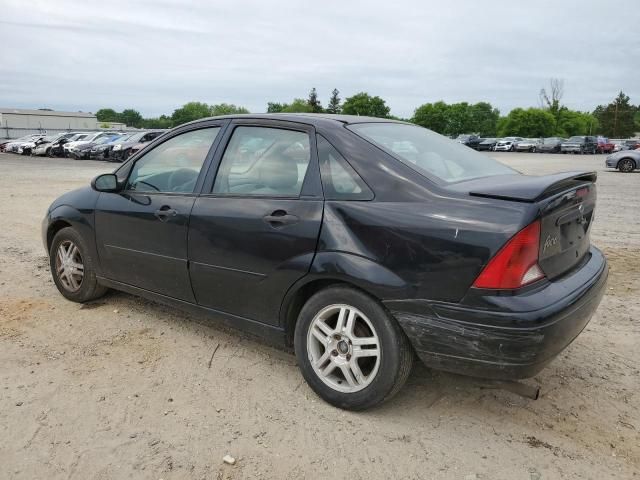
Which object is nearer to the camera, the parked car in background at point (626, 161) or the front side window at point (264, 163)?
the front side window at point (264, 163)

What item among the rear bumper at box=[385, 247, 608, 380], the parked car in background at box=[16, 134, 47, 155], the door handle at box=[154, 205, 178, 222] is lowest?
the parked car in background at box=[16, 134, 47, 155]

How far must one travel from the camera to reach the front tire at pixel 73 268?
4578mm

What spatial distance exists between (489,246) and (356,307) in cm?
79

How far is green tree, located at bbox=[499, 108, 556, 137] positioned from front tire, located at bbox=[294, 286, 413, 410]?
88652 mm

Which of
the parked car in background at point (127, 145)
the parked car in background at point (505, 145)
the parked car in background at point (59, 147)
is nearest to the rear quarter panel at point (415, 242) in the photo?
the parked car in background at point (127, 145)

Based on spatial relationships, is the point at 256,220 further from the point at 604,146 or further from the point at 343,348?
the point at 604,146

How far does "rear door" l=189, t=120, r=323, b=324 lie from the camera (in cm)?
313

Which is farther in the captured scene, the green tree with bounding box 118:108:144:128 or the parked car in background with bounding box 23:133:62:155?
the green tree with bounding box 118:108:144:128

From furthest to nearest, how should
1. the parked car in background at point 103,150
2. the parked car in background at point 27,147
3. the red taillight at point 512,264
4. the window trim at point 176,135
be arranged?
the parked car in background at point 27,147 → the parked car in background at point 103,150 → the window trim at point 176,135 → the red taillight at point 512,264

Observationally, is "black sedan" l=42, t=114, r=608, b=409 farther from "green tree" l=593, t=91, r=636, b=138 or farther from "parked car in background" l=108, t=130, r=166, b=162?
"green tree" l=593, t=91, r=636, b=138

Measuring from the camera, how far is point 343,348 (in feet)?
9.91

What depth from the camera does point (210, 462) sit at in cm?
263

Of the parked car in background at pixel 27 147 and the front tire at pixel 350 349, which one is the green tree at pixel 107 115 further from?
the front tire at pixel 350 349

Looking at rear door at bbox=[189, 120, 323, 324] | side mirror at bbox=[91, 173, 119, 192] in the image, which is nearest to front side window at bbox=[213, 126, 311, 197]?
rear door at bbox=[189, 120, 323, 324]
